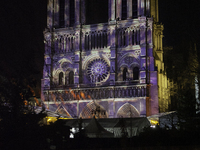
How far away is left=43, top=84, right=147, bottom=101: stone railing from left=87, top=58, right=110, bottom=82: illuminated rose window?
8.38 feet

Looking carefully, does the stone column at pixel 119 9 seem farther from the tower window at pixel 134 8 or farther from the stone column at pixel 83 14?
the stone column at pixel 83 14

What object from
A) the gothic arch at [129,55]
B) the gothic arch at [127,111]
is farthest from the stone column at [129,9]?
the gothic arch at [127,111]

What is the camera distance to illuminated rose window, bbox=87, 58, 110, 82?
181ft

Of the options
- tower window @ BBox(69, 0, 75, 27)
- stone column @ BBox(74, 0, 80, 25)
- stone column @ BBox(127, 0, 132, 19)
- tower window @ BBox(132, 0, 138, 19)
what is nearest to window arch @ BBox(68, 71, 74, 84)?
tower window @ BBox(69, 0, 75, 27)

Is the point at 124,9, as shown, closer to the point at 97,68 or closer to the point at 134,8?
the point at 134,8

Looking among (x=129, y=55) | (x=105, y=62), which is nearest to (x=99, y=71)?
(x=105, y=62)

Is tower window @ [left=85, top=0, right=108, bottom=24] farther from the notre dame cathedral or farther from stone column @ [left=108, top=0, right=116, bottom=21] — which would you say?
stone column @ [left=108, top=0, right=116, bottom=21]

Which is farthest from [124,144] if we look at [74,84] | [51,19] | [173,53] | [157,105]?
[173,53]

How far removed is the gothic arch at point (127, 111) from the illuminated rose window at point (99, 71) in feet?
17.9

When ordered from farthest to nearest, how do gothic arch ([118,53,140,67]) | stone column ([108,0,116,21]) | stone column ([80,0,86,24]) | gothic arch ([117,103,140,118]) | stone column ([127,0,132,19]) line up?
stone column ([80,0,86,24]), stone column ([108,0,116,21]), stone column ([127,0,132,19]), gothic arch ([118,53,140,67]), gothic arch ([117,103,140,118])

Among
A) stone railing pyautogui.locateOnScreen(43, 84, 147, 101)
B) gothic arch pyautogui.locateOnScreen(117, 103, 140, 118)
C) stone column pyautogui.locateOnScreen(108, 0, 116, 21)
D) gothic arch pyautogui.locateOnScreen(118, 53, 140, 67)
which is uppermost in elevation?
stone column pyautogui.locateOnScreen(108, 0, 116, 21)

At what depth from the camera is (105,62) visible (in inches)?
2185

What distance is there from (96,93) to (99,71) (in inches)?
144

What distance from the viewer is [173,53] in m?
71.2
